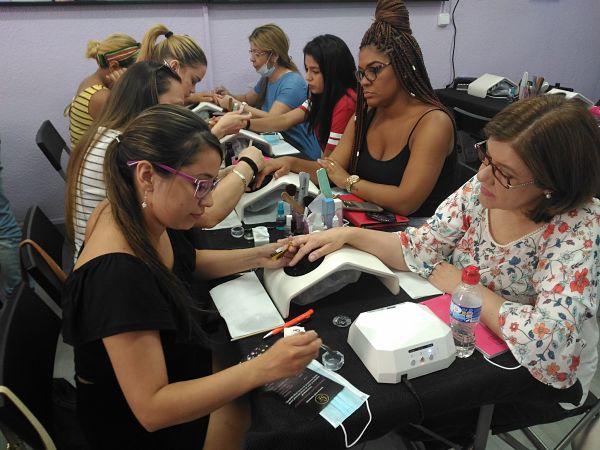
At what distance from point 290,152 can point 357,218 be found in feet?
2.84

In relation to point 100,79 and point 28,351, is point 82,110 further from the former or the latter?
point 28,351

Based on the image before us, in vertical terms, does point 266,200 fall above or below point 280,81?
below

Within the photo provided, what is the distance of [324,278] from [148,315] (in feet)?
1.48

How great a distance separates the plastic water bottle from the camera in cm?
100

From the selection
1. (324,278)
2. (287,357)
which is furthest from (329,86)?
(287,357)

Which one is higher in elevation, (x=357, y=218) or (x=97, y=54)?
(x=97, y=54)

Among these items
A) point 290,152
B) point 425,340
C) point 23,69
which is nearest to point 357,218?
point 425,340

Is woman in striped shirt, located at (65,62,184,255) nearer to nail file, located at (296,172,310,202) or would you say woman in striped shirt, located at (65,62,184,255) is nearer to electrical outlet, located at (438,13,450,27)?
nail file, located at (296,172,310,202)

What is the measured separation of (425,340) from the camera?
95 cm

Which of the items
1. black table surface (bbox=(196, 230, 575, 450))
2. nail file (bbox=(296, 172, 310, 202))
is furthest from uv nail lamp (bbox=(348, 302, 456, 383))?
nail file (bbox=(296, 172, 310, 202))

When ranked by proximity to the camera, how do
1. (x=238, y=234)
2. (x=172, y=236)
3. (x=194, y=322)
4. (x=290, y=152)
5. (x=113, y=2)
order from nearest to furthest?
1. (x=194, y=322)
2. (x=172, y=236)
3. (x=238, y=234)
4. (x=290, y=152)
5. (x=113, y=2)

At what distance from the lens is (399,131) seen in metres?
1.75

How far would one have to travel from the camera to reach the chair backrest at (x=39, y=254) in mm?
1176

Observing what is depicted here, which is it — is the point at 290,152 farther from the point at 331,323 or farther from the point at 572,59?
the point at 572,59
